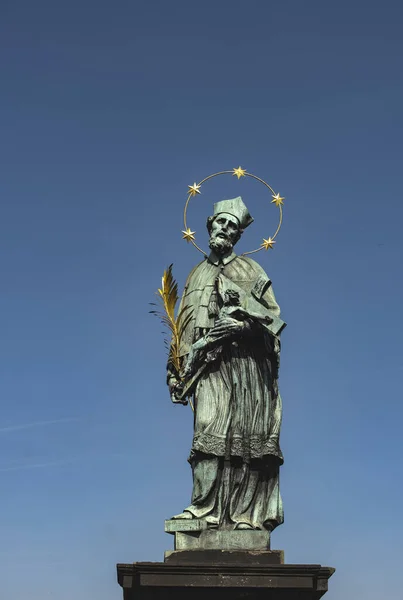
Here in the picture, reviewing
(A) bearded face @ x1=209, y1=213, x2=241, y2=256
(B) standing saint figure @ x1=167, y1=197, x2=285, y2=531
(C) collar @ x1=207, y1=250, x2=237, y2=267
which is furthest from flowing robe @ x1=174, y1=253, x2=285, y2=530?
(A) bearded face @ x1=209, y1=213, x2=241, y2=256

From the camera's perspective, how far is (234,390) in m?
14.2

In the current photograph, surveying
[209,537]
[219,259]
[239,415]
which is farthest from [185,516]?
[219,259]

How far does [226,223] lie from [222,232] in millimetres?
151

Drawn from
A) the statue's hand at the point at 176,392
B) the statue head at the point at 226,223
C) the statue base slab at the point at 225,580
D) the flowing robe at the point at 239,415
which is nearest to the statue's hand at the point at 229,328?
the flowing robe at the point at 239,415

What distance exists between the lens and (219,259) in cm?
1530

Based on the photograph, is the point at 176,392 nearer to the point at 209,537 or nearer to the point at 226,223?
the point at 209,537

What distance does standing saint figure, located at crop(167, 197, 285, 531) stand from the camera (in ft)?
44.5

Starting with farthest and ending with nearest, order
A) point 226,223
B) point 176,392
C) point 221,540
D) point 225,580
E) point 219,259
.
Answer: point 219,259
point 226,223
point 176,392
point 221,540
point 225,580

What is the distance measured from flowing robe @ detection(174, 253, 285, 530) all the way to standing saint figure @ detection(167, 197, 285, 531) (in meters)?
0.01

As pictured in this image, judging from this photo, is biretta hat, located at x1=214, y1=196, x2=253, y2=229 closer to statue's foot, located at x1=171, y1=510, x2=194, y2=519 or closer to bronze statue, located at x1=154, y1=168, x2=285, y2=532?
bronze statue, located at x1=154, y1=168, x2=285, y2=532

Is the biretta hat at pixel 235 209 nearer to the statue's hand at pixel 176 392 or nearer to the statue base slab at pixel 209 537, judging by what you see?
the statue's hand at pixel 176 392

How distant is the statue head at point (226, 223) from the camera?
15164mm

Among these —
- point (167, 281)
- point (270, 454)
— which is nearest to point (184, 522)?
point (270, 454)

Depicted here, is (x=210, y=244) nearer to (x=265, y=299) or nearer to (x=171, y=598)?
(x=265, y=299)
